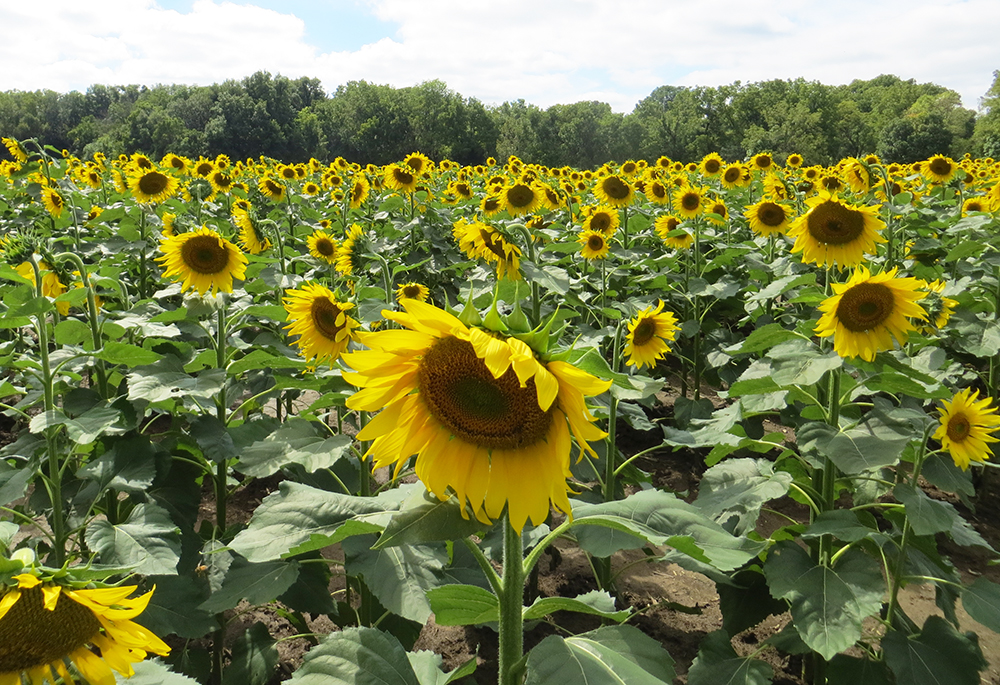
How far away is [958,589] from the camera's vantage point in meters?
2.57

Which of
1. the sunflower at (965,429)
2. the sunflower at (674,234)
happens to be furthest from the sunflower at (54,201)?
the sunflower at (965,429)

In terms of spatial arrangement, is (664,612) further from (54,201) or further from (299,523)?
(54,201)

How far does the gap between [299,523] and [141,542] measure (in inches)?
44.6

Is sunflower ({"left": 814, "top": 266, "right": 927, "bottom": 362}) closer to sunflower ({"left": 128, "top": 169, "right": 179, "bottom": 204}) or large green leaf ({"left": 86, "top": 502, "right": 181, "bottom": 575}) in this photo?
large green leaf ({"left": 86, "top": 502, "right": 181, "bottom": 575})

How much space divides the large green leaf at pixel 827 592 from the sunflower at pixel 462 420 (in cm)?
143

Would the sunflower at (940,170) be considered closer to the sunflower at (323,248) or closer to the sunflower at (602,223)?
the sunflower at (602,223)

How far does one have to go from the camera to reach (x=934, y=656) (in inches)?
94.5

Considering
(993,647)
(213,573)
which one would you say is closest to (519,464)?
(213,573)

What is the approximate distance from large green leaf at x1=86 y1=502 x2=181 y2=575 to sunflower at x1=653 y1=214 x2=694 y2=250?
500 centimetres

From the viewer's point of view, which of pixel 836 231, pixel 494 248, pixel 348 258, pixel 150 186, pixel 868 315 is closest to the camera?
pixel 868 315

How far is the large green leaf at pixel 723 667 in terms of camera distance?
96.6 inches

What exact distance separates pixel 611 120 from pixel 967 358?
49066 mm

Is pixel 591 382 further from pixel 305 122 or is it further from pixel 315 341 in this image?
pixel 305 122

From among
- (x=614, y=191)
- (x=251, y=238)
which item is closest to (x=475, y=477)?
(x=251, y=238)
